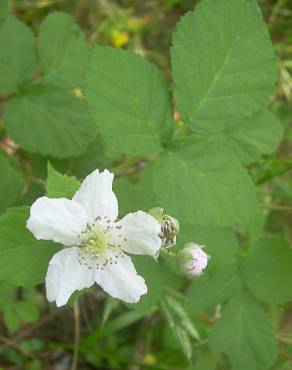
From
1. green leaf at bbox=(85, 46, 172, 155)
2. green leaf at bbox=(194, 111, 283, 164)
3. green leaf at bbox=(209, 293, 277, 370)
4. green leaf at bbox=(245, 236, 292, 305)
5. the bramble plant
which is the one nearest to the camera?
the bramble plant

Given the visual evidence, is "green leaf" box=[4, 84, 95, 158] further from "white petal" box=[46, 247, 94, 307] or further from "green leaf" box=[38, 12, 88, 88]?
"white petal" box=[46, 247, 94, 307]

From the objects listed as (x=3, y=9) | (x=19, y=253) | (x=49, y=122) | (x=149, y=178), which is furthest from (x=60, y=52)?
(x=19, y=253)

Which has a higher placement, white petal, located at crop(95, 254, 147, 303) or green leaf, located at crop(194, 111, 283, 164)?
white petal, located at crop(95, 254, 147, 303)

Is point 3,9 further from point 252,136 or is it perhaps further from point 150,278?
point 252,136

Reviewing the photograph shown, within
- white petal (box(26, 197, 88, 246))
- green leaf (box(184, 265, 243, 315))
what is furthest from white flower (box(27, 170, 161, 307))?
green leaf (box(184, 265, 243, 315))

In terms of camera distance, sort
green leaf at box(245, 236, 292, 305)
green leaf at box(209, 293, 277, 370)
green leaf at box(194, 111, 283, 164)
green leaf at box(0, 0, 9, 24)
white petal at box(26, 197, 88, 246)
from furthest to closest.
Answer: green leaf at box(194, 111, 283, 164) < green leaf at box(245, 236, 292, 305) < green leaf at box(209, 293, 277, 370) < green leaf at box(0, 0, 9, 24) < white petal at box(26, 197, 88, 246)

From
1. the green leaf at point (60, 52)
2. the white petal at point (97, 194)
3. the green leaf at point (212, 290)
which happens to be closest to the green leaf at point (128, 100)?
the white petal at point (97, 194)

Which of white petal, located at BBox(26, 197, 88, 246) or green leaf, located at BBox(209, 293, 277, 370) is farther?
green leaf, located at BBox(209, 293, 277, 370)
